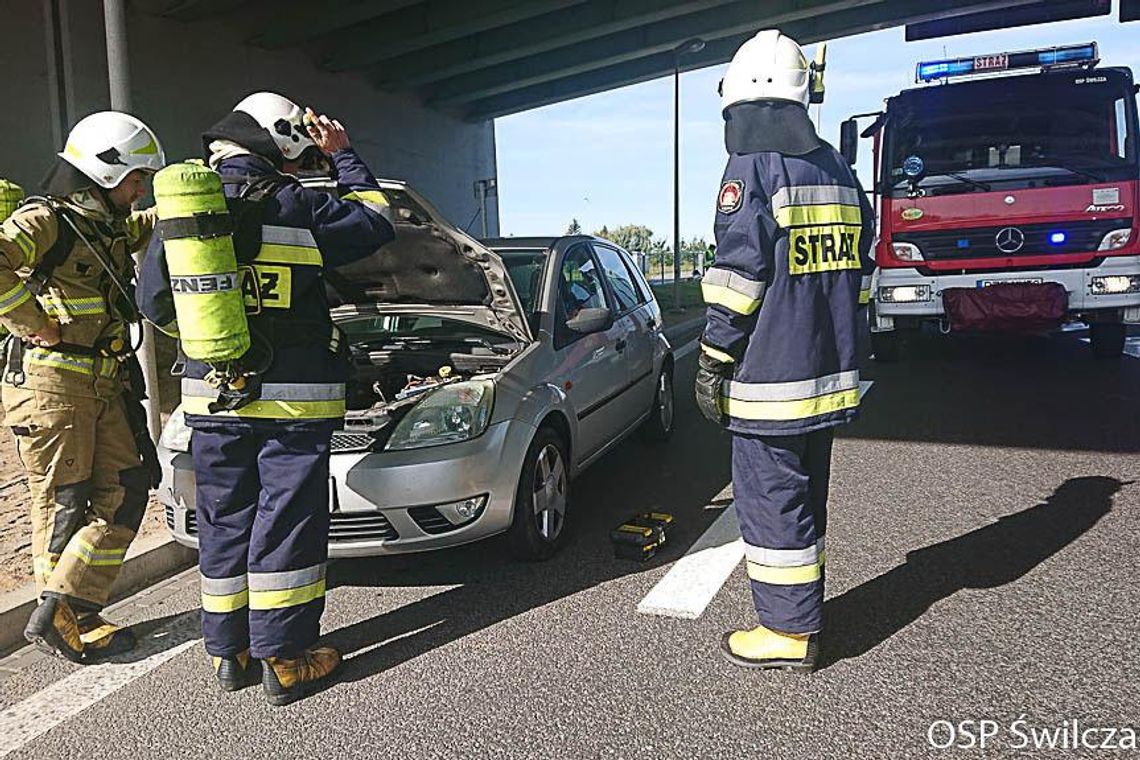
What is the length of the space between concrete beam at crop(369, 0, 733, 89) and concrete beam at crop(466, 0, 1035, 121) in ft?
11.5

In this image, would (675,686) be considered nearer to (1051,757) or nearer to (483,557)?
(1051,757)

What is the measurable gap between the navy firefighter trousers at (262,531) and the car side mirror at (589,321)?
1768 millimetres

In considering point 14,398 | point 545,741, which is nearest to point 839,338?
point 545,741

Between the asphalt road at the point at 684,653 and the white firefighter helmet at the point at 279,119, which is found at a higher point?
the white firefighter helmet at the point at 279,119

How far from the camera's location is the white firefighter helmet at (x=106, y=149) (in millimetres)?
3604

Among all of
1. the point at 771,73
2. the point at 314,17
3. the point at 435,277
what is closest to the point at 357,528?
the point at 435,277

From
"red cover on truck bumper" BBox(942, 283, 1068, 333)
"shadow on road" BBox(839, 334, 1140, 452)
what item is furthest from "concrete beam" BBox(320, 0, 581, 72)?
"red cover on truck bumper" BBox(942, 283, 1068, 333)

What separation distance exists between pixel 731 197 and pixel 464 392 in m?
1.56

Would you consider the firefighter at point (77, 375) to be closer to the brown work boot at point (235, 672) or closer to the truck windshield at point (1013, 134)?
the brown work boot at point (235, 672)

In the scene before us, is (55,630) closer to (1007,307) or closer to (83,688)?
(83,688)

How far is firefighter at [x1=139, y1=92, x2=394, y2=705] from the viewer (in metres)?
3.12

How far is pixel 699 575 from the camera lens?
421 cm

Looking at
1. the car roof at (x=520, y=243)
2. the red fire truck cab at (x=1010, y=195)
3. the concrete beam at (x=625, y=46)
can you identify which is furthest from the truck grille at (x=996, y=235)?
the concrete beam at (x=625, y=46)

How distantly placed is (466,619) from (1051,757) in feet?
7.02
